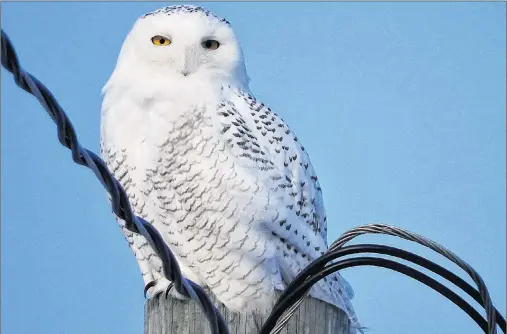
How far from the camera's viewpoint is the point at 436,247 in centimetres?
189

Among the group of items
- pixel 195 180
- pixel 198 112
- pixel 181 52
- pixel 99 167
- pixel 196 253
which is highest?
pixel 181 52

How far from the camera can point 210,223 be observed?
10.4 ft

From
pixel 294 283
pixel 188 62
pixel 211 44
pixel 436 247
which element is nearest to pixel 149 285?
pixel 188 62

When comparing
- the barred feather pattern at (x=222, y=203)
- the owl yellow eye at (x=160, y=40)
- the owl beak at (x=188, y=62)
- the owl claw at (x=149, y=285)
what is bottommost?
the owl claw at (x=149, y=285)

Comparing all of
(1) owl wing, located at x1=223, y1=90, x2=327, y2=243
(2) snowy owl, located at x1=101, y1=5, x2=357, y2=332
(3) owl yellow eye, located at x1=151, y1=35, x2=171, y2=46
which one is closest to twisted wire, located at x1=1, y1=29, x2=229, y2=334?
(2) snowy owl, located at x1=101, y1=5, x2=357, y2=332

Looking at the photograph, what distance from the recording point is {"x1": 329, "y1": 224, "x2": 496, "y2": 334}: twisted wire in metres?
1.82

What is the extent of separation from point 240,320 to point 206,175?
67 centimetres

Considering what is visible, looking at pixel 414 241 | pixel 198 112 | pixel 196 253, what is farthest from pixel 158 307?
pixel 414 241

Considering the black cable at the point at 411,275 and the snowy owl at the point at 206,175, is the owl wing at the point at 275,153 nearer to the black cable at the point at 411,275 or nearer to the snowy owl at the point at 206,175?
the snowy owl at the point at 206,175

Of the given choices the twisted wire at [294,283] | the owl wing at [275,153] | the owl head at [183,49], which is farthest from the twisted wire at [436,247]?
the owl head at [183,49]

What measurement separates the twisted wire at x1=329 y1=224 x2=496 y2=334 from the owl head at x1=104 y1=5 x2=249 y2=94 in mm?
1353

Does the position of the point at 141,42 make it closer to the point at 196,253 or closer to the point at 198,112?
the point at 198,112

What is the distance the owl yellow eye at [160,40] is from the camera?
3.35m

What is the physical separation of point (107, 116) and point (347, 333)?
1256 mm
